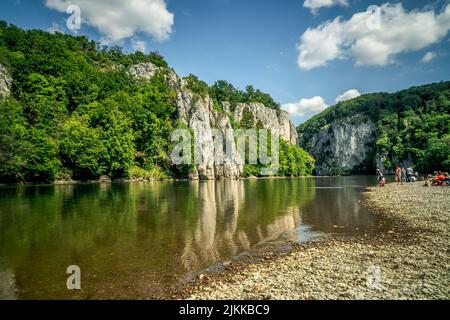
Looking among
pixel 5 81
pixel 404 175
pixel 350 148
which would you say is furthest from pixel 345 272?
pixel 350 148

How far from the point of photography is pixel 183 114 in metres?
106

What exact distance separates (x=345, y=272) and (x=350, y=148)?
18309cm

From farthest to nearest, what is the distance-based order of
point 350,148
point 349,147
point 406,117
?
point 349,147 < point 350,148 < point 406,117

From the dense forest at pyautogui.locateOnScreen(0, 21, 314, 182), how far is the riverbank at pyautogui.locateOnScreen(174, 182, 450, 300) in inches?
1811

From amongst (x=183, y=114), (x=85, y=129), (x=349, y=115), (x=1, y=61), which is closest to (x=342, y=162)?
(x=349, y=115)

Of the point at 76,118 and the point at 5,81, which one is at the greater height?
the point at 5,81

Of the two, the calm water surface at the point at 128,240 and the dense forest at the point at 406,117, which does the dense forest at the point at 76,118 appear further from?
the dense forest at the point at 406,117

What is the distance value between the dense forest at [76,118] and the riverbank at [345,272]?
45996mm

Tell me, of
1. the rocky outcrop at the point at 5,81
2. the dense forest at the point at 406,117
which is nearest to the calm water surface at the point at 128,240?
the rocky outcrop at the point at 5,81

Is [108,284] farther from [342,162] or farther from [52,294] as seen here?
[342,162]

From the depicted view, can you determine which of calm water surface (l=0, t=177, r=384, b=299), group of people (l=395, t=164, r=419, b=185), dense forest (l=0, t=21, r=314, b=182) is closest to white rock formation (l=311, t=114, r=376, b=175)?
dense forest (l=0, t=21, r=314, b=182)

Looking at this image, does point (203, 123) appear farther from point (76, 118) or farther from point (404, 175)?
point (404, 175)

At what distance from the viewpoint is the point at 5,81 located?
7325 centimetres
